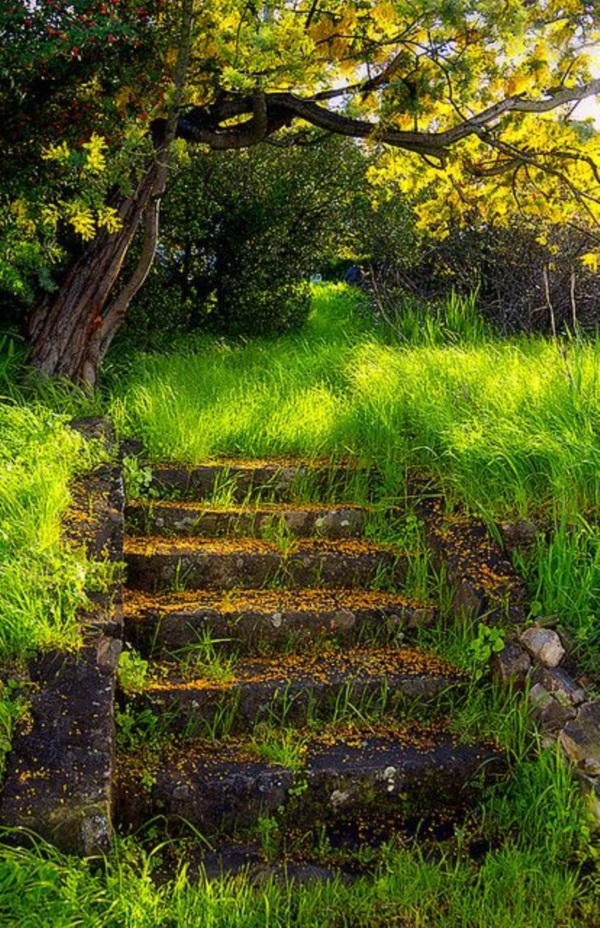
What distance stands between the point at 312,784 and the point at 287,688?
507 millimetres

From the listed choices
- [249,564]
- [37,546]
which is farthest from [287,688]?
[37,546]

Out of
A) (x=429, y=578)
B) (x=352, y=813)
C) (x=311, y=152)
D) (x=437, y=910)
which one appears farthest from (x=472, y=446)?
(x=311, y=152)

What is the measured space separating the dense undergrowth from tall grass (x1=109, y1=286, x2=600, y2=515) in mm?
15

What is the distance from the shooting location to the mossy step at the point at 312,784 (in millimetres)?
3615

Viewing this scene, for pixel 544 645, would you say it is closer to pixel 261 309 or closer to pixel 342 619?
pixel 342 619

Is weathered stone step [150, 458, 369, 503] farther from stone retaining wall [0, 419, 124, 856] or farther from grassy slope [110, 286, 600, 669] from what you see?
stone retaining wall [0, 419, 124, 856]

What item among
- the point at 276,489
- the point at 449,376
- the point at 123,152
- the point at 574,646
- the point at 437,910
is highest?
the point at 123,152

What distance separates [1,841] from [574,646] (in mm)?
2597

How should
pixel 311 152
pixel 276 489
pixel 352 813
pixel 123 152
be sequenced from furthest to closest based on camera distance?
1. pixel 311 152
2. pixel 276 489
3. pixel 123 152
4. pixel 352 813

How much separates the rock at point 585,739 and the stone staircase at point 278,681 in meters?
0.36

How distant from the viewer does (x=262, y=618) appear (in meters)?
4.54

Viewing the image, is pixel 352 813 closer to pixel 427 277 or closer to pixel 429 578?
pixel 429 578

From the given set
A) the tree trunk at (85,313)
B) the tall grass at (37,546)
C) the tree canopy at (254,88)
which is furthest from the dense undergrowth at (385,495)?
the tree canopy at (254,88)

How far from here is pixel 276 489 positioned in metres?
5.75
